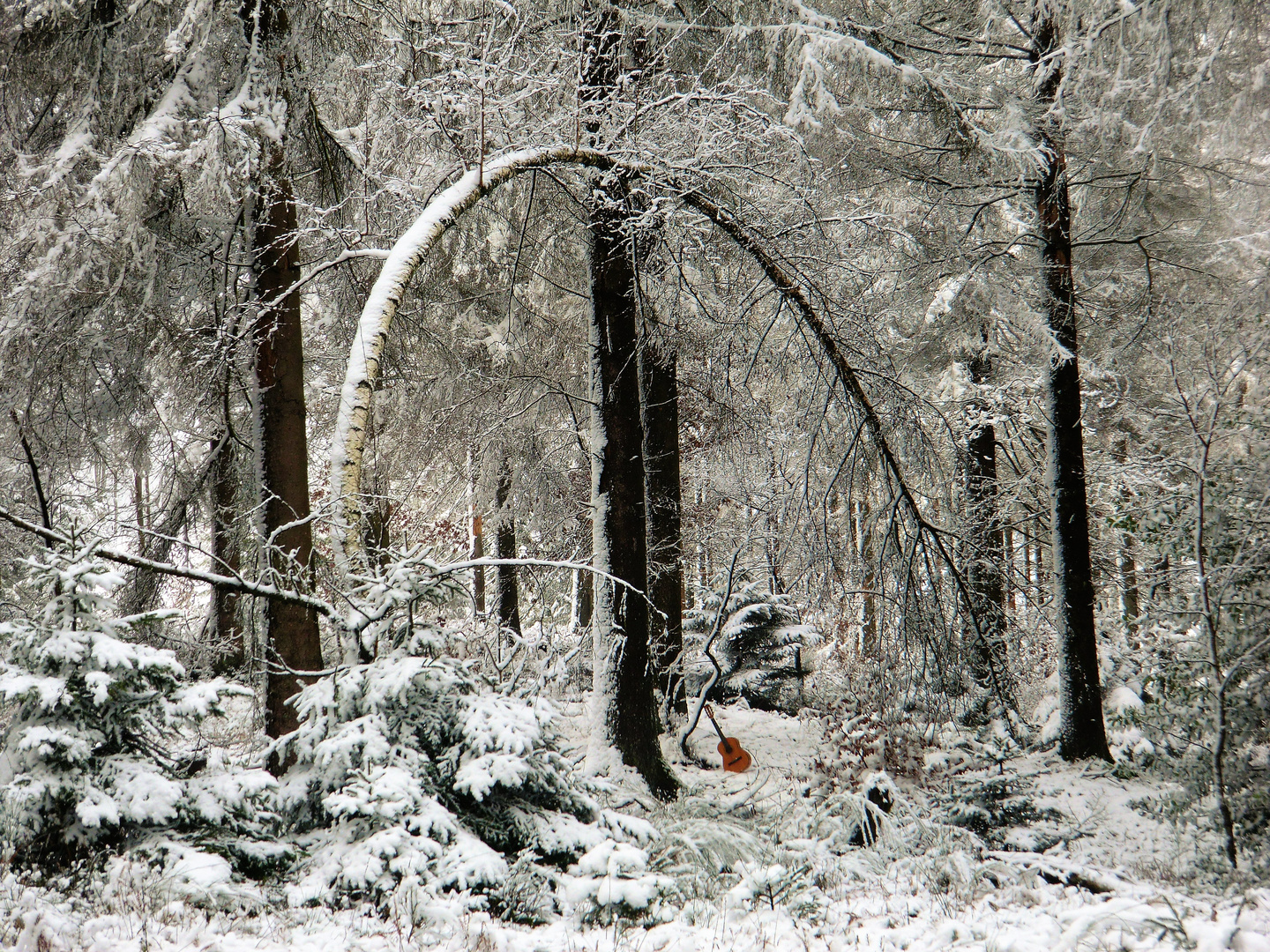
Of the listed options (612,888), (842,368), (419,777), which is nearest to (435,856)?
(419,777)

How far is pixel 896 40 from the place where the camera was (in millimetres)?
6043

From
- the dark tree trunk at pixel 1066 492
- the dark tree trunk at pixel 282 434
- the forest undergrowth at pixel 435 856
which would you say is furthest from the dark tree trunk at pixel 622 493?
the dark tree trunk at pixel 1066 492

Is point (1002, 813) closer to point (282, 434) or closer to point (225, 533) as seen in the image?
point (282, 434)

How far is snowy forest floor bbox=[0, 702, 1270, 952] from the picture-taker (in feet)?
10.00

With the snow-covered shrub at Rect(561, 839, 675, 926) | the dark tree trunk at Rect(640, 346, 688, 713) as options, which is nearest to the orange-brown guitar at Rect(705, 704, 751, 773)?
the dark tree trunk at Rect(640, 346, 688, 713)

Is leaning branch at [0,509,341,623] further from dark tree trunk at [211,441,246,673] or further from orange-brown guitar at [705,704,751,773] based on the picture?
orange-brown guitar at [705,704,751,773]

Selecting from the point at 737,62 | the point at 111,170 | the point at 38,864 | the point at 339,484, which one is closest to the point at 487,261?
the point at 737,62

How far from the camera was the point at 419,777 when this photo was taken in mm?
3996

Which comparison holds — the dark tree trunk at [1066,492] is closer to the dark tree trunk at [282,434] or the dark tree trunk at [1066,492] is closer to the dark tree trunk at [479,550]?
the dark tree trunk at [282,434]

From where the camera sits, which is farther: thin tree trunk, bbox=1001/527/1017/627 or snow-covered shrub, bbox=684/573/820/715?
snow-covered shrub, bbox=684/573/820/715

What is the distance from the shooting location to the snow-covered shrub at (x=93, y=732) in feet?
11.0

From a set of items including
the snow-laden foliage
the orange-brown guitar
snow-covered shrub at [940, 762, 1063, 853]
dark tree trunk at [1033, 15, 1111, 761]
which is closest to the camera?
the snow-laden foliage

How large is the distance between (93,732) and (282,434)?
3.60 meters

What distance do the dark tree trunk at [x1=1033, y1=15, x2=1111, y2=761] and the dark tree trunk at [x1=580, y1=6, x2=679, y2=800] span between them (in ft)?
16.8
